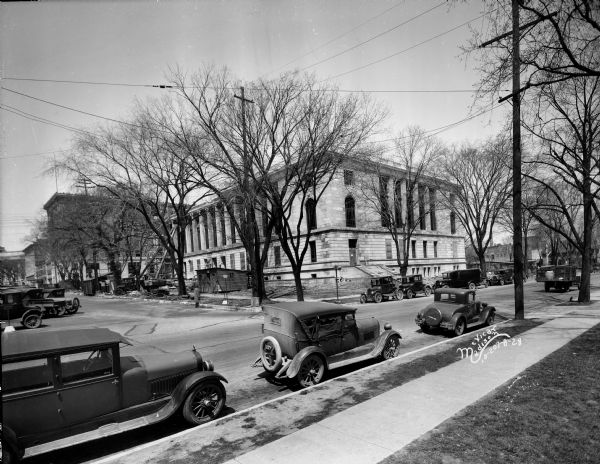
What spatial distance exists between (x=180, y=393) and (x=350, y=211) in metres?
40.2

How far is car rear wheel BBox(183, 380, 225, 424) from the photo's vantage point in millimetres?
5570

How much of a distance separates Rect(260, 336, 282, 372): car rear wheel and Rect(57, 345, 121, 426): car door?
313cm

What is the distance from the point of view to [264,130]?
20438mm

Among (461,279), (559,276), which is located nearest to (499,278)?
(461,279)

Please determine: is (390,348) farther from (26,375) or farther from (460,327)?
(26,375)

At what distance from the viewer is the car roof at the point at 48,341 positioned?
4.49m

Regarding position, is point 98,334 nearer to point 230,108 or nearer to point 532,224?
point 230,108

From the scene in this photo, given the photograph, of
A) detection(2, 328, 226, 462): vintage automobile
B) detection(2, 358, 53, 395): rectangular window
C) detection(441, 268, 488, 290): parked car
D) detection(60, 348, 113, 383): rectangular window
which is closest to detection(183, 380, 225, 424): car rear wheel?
detection(2, 328, 226, 462): vintage automobile

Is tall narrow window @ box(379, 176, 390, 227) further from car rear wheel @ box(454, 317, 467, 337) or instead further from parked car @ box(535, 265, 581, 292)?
car rear wheel @ box(454, 317, 467, 337)

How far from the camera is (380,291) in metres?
24.2

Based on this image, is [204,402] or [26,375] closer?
[26,375]

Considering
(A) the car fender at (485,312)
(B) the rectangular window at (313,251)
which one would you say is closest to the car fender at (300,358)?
(A) the car fender at (485,312)

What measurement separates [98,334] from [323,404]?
3681 millimetres

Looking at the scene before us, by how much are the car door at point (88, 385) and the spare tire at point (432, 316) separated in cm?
956
